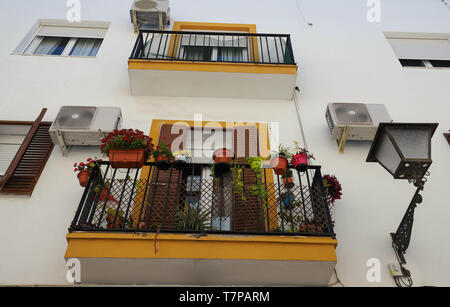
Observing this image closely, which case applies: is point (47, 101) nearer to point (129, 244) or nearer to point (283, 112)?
point (129, 244)

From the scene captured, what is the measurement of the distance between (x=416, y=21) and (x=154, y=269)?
827 centimetres

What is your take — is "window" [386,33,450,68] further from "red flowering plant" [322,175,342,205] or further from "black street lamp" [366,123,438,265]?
"black street lamp" [366,123,438,265]

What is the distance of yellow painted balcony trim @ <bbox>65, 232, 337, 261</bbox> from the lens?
12.7 ft

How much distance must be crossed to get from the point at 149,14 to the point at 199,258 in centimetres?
576

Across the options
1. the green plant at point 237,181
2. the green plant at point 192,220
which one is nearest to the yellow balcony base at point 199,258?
the green plant at point 192,220

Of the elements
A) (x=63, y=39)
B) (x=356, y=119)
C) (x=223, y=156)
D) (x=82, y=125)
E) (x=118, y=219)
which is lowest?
(x=118, y=219)

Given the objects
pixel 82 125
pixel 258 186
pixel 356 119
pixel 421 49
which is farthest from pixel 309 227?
pixel 421 49

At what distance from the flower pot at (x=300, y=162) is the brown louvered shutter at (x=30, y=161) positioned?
3564 mm

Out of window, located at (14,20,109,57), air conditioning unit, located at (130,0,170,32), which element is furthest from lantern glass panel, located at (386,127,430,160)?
window, located at (14,20,109,57)

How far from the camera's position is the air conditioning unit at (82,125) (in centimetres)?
533

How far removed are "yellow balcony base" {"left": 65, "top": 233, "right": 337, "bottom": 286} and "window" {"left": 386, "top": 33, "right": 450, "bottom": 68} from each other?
18.7 feet

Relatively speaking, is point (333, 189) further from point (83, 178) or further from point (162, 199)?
point (83, 178)

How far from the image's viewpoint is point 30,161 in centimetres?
537
